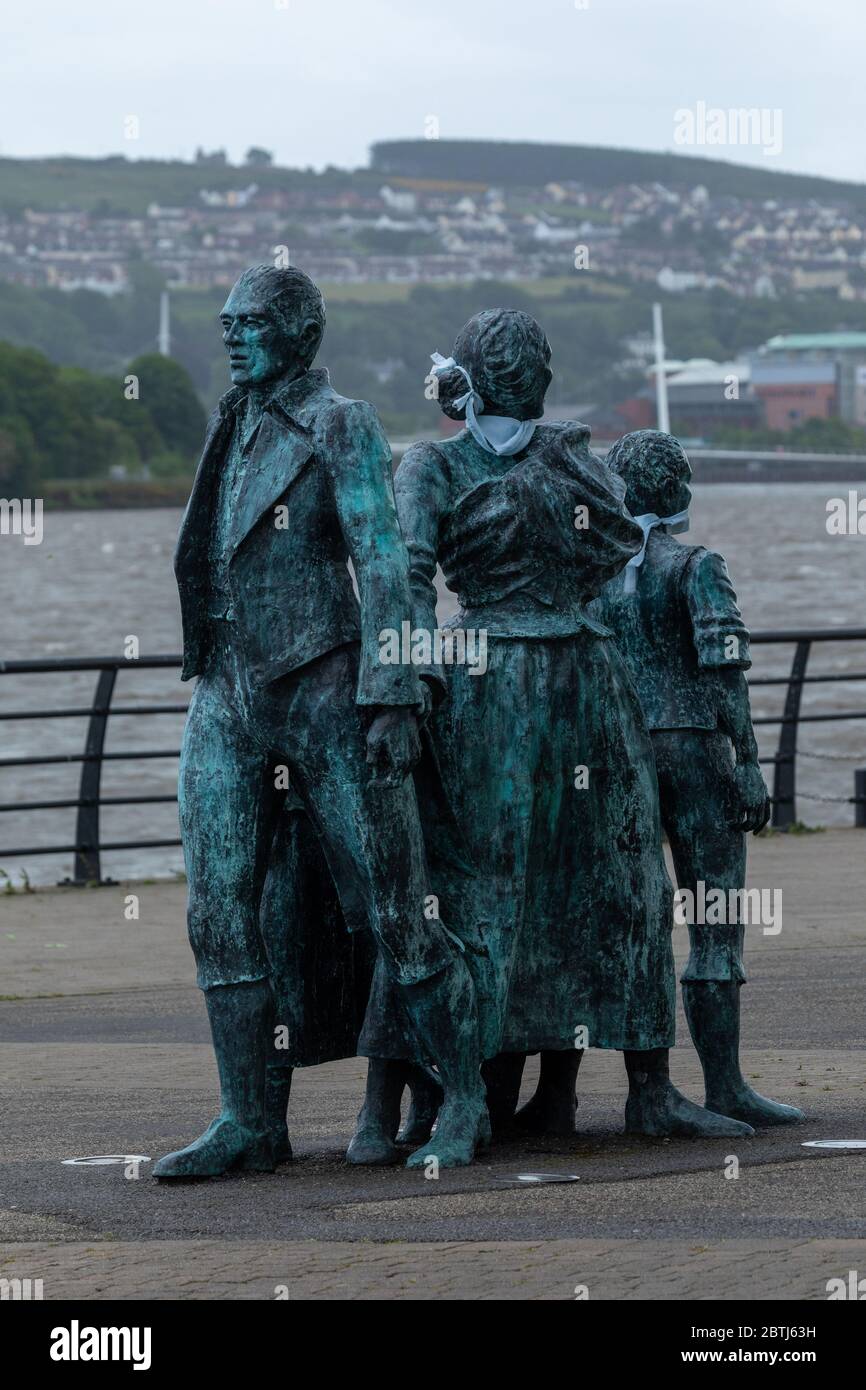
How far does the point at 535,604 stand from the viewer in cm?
711

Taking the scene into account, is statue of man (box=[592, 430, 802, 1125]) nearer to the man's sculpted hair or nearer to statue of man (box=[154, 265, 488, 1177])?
statue of man (box=[154, 265, 488, 1177])

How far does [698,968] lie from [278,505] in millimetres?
1797

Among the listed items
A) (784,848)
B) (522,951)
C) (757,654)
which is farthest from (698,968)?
(757,654)

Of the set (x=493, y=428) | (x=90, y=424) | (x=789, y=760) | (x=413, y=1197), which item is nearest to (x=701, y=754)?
(x=493, y=428)

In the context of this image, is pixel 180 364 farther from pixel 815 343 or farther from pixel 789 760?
pixel 789 760

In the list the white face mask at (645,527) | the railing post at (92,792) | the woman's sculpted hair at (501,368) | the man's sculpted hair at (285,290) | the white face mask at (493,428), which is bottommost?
the railing post at (92,792)

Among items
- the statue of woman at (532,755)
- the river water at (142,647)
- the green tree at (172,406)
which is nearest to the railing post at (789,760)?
the river water at (142,647)

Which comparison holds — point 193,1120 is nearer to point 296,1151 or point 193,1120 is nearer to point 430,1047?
point 296,1151

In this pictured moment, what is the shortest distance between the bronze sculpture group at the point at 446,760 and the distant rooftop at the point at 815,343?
17618 centimetres

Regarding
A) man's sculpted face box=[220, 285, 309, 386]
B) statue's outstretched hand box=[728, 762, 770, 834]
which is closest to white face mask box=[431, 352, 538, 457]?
man's sculpted face box=[220, 285, 309, 386]

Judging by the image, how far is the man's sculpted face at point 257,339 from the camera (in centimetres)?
687

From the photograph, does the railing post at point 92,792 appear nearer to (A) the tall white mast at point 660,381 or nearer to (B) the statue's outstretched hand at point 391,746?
(B) the statue's outstretched hand at point 391,746

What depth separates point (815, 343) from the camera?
18412 centimetres

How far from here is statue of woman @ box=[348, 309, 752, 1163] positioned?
7.01m
